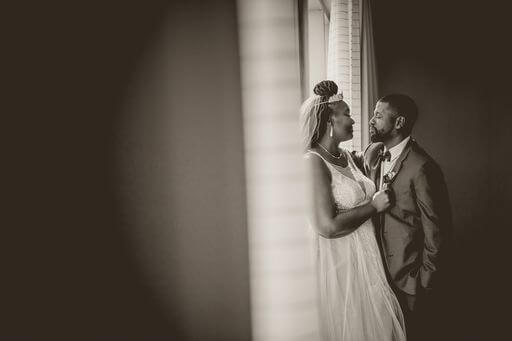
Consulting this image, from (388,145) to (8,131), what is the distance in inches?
55.0

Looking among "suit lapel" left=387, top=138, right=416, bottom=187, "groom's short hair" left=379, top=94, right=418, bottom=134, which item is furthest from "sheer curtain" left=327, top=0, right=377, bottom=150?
"suit lapel" left=387, top=138, right=416, bottom=187

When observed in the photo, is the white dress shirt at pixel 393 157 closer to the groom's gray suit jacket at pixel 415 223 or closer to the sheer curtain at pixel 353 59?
the groom's gray suit jacket at pixel 415 223

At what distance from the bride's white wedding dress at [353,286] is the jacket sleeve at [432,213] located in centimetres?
20

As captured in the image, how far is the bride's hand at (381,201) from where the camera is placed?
140 centimetres

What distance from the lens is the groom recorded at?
1436mm

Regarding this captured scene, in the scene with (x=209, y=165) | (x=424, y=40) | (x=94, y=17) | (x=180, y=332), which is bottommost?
(x=180, y=332)

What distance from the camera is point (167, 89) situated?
77 centimetres

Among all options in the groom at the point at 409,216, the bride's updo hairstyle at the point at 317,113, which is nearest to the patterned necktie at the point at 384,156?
the groom at the point at 409,216

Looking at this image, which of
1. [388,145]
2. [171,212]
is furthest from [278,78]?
[388,145]

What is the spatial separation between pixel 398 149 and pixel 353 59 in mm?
686

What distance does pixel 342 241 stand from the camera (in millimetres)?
1434

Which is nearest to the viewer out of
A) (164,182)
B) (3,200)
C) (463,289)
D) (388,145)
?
(3,200)

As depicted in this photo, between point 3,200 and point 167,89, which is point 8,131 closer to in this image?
point 3,200

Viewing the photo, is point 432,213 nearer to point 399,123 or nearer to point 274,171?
point 399,123
